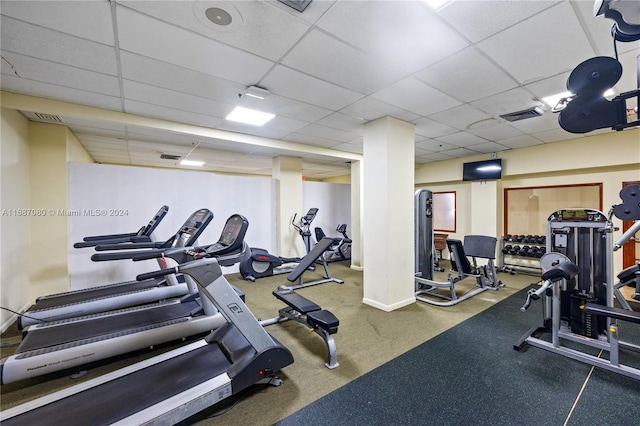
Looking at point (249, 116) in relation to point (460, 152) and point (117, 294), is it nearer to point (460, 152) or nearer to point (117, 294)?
point (117, 294)

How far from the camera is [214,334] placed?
2.44m

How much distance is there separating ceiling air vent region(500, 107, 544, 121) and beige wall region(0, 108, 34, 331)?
19.9ft

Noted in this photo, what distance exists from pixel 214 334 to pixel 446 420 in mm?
1930

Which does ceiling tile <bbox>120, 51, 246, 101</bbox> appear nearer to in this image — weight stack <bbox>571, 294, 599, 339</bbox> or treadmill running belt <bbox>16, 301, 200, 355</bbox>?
treadmill running belt <bbox>16, 301, 200, 355</bbox>

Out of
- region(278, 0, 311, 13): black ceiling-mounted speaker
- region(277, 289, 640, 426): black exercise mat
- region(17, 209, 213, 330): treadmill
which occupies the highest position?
region(278, 0, 311, 13): black ceiling-mounted speaker

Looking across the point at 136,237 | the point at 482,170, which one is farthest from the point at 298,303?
the point at 482,170

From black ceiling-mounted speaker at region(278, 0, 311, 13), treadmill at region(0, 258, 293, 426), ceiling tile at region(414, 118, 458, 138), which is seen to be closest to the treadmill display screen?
treadmill at region(0, 258, 293, 426)

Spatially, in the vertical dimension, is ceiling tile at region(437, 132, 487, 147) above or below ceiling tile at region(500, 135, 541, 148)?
below

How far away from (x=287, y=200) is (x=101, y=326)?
12.9 ft

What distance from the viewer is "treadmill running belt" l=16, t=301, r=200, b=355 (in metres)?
2.33

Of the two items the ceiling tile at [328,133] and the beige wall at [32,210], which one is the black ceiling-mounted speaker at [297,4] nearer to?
the ceiling tile at [328,133]

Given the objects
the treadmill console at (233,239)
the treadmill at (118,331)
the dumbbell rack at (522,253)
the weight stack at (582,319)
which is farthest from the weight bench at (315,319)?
the dumbbell rack at (522,253)

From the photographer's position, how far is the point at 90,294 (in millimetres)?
3412

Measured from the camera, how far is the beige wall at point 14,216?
289 centimetres
